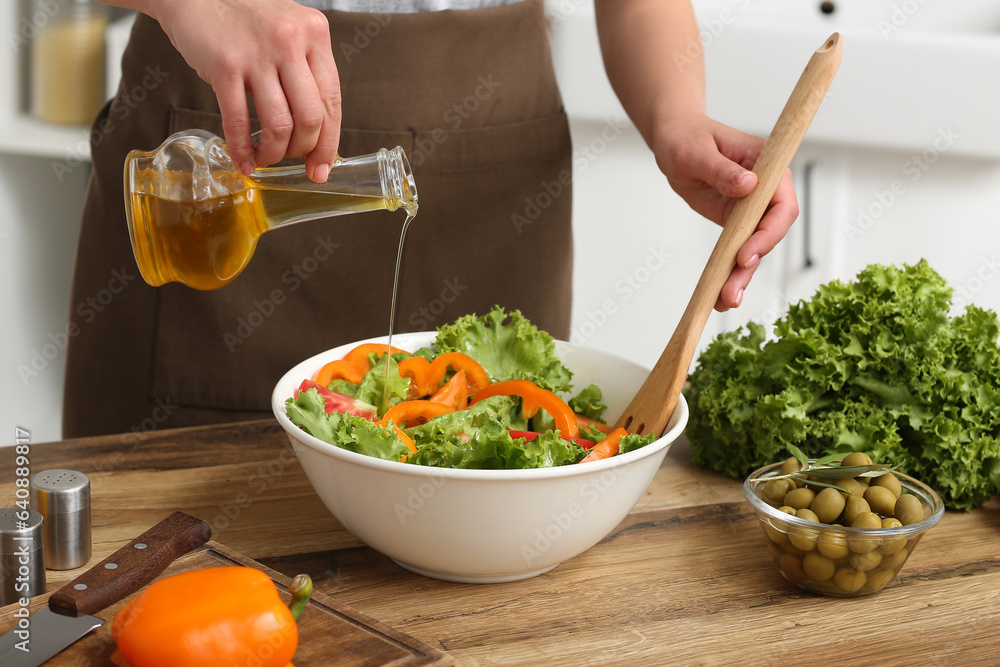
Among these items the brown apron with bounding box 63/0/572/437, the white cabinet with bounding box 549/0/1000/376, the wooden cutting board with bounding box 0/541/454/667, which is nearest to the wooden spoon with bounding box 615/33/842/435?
the wooden cutting board with bounding box 0/541/454/667

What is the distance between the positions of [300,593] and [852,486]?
0.52 m

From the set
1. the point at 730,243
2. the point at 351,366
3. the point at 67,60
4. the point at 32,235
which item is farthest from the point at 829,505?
the point at 32,235

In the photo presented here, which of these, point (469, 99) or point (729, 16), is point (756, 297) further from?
point (469, 99)

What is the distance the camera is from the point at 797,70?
2.19 meters

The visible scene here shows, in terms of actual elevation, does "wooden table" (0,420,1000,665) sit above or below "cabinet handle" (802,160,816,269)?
below

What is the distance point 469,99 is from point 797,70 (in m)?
1.07

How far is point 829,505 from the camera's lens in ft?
2.86

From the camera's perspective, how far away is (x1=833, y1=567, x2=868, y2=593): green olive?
854 millimetres

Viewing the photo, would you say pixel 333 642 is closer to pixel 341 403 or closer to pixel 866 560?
pixel 341 403

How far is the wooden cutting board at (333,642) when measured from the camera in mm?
701

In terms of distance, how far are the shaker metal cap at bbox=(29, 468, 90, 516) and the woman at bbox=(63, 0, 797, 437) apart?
57cm

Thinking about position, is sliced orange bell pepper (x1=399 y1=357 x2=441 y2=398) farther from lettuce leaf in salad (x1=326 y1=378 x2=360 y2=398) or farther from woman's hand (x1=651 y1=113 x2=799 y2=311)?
woman's hand (x1=651 y1=113 x2=799 y2=311)

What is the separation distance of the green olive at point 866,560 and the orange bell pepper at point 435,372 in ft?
1.39

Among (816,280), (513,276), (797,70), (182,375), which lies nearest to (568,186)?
(513,276)
